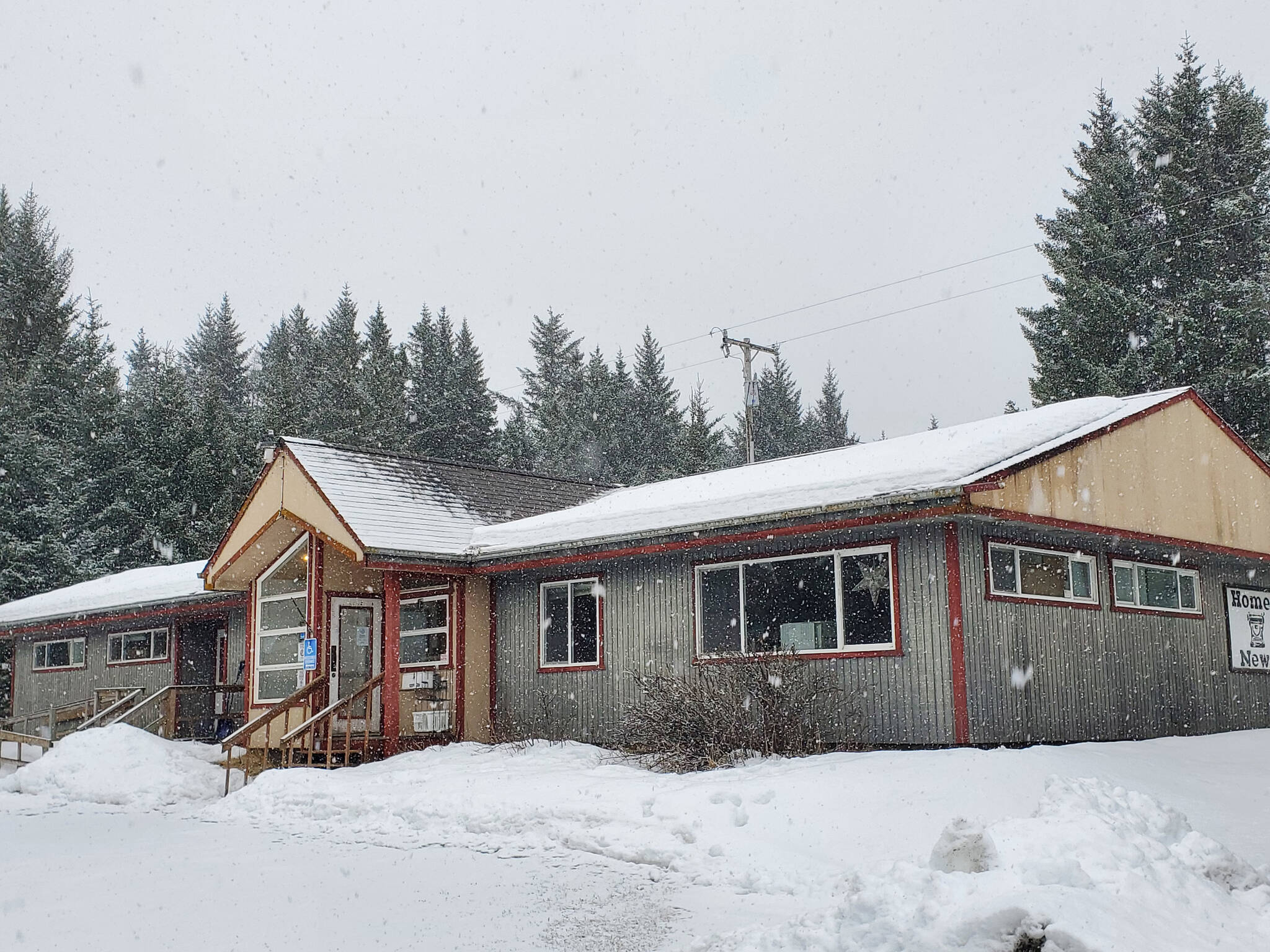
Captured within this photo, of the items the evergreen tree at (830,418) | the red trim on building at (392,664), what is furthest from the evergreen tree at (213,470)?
the evergreen tree at (830,418)

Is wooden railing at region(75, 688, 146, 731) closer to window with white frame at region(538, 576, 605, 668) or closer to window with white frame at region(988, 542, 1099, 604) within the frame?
window with white frame at region(538, 576, 605, 668)

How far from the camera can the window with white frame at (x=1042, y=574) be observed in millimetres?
13938

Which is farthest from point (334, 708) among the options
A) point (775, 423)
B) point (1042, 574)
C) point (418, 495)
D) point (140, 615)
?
point (775, 423)

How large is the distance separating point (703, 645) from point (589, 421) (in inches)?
1733

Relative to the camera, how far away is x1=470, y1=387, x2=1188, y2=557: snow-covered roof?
1316cm

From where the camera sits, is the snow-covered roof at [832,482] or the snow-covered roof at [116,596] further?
the snow-covered roof at [116,596]

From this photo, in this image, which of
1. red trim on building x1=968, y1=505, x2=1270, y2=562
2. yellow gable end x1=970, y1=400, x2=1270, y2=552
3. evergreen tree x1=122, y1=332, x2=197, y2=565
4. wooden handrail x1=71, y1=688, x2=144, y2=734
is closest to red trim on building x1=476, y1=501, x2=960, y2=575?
red trim on building x1=968, y1=505, x2=1270, y2=562

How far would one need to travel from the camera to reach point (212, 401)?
43781mm

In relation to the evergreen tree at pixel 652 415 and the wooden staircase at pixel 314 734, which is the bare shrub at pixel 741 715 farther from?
the evergreen tree at pixel 652 415

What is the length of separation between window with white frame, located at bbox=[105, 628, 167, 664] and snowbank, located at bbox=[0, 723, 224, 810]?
730 cm

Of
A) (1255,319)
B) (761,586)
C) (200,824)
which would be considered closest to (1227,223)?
(1255,319)

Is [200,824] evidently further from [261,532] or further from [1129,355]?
[1129,355]

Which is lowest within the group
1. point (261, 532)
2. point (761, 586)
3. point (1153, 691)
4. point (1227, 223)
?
point (1153, 691)

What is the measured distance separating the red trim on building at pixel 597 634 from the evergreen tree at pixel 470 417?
1428 inches
